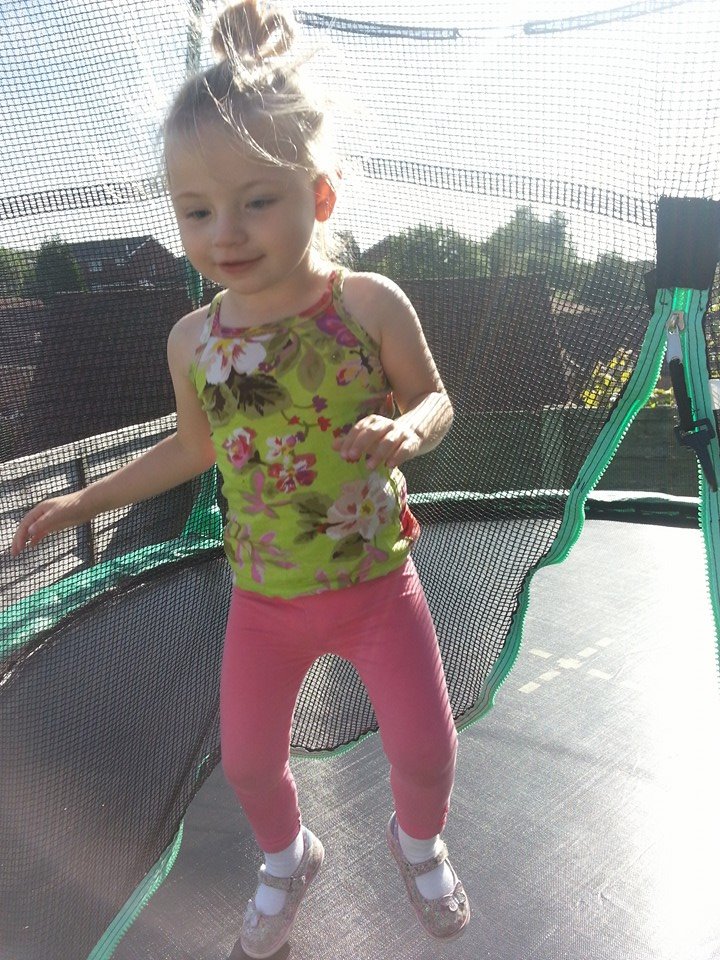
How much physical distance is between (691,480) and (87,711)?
239 centimetres

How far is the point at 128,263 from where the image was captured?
144cm

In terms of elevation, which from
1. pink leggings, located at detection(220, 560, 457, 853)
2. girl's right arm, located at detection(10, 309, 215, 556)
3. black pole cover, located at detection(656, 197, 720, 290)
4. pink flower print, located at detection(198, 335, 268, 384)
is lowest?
pink leggings, located at detection(220, 560, 457, 853)

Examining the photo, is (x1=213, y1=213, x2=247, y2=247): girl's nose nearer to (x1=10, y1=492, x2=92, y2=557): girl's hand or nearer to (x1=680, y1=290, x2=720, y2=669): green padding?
(x1=10, y1=492, x2=92, y2=557): girl's hand

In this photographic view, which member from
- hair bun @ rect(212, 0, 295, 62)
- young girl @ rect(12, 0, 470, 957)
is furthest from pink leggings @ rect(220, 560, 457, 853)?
hair bun @ rect(212, 0, 295, 62)

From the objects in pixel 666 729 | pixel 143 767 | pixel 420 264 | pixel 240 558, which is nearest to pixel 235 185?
pixel 240 558

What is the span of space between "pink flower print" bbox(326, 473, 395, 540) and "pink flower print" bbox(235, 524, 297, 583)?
6cm

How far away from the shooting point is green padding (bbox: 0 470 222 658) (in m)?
1.58

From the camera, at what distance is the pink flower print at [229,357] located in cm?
88

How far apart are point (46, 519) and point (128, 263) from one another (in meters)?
0.63

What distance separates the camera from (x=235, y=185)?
0.81 metres

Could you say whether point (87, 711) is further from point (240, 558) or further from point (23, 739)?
point (240, 558)

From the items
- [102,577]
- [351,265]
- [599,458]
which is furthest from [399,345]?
[102,577]

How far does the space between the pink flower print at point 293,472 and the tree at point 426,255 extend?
1.57ft

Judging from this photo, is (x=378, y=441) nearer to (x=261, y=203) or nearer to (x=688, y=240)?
(x=261, y=203)
